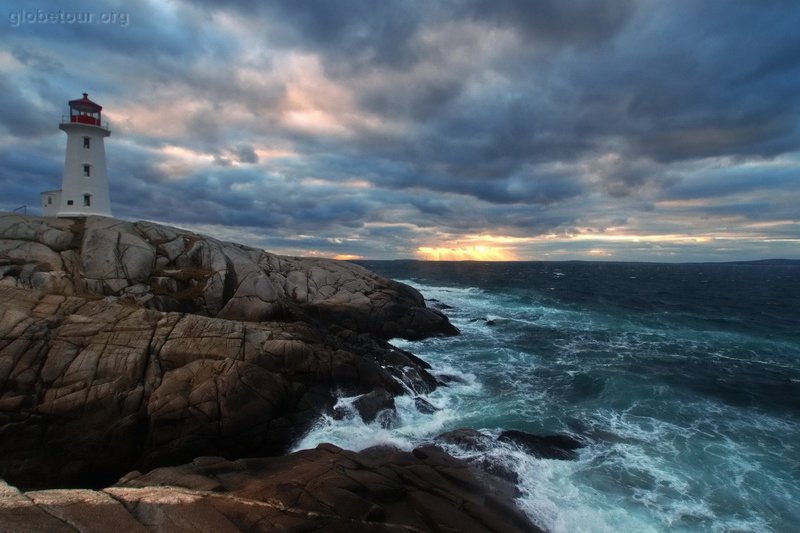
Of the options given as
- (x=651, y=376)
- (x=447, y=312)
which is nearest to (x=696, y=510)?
(x=651, y=376)

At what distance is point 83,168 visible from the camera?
36.8 metres

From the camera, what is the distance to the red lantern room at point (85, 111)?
36438mm

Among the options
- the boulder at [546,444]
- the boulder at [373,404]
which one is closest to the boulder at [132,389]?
the boulder at [373,404]

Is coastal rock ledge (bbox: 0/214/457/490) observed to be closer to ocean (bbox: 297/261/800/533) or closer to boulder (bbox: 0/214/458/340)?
boulder (bbox: 0/214/458/340)

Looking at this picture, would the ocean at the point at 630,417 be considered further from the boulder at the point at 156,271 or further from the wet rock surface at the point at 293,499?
the boulder at the point at 156,271

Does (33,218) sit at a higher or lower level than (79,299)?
higher

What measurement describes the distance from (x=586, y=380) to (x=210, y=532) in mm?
27213

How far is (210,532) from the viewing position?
31.6 feet

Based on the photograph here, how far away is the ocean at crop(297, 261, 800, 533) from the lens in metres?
15.5

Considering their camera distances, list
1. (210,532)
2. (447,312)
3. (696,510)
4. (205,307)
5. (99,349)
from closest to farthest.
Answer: (210,532)
(696,510)
(99,349)
(205,307)
(447,312)

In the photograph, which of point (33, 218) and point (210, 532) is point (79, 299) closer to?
point (33, 218)

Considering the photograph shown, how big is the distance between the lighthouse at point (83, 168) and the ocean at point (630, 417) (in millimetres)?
31826

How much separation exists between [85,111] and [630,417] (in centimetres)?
5043

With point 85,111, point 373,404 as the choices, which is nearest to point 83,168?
point 85,111
